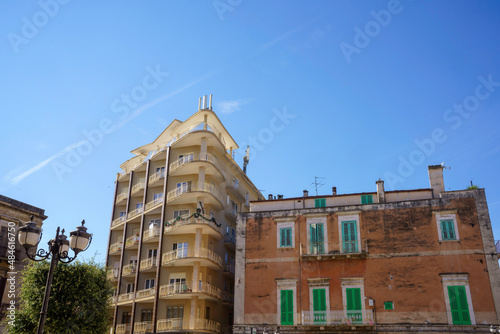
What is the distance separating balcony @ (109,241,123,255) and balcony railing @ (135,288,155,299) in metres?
6.49

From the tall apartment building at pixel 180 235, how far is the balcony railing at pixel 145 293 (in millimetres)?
80

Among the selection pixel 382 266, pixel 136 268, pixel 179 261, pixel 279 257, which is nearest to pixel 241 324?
pixel 279 257

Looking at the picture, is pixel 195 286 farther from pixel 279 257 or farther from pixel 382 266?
pixel 382 266

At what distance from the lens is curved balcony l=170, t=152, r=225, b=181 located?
37.2m

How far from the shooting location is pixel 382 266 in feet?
95.6

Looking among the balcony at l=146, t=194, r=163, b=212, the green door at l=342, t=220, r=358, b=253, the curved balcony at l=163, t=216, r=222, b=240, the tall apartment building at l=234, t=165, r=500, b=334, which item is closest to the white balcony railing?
the curved balcony at l=163, t=216, r=222, b=240

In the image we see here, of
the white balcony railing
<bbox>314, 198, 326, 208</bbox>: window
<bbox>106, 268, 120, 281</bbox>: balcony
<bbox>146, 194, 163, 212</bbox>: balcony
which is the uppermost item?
<bbox>146, 194, 163, 212</bbox>: balcony

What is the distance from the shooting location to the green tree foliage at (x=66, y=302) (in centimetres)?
2380

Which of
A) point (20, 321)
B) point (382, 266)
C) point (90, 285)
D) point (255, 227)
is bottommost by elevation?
point (20, 321)

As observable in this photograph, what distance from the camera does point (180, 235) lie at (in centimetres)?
3684

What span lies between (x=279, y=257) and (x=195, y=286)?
7.15 metres

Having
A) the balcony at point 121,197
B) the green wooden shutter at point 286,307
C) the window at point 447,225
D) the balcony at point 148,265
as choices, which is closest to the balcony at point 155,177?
the balcony at point 121,197

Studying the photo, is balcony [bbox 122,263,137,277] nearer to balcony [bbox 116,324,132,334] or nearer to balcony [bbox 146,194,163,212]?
balcony [bbox 116,324,132,334]

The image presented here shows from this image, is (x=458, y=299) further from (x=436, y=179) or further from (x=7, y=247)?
(x=7, y=247)
